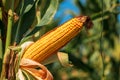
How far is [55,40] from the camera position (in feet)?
3.07

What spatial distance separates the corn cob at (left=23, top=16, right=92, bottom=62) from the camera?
36.8 inches

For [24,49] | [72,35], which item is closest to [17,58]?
[24,49]

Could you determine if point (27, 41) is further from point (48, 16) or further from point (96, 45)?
point (96, 45)

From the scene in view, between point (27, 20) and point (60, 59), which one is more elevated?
point (27, 20)

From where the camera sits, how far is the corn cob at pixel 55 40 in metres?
0.93

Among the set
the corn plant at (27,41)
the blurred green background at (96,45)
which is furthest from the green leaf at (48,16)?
the blurred green background at (96,45)

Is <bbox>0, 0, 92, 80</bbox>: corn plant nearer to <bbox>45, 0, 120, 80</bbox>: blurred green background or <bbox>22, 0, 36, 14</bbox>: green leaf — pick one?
<bbox>22, 0, 36, 14</bbox>: green leaf

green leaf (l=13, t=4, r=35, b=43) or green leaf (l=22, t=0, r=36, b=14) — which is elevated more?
green leaf (l=22, t=0, r=36, b=14)

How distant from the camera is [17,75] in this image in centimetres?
91

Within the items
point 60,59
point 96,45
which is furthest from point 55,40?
point 96,45

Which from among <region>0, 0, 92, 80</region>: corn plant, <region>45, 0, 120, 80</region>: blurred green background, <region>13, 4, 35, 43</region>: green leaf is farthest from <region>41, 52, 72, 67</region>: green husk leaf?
<region>45, 0, 120, 80</region>: blurred green background

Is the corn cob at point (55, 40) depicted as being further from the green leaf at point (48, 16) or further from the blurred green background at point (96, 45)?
the blurred green background at point (96, 45)

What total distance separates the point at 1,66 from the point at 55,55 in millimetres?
150

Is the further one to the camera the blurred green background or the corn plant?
the blurred green background
